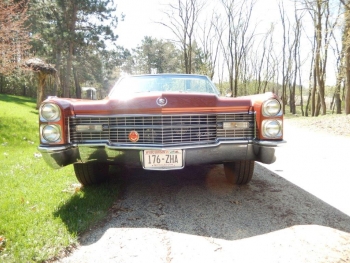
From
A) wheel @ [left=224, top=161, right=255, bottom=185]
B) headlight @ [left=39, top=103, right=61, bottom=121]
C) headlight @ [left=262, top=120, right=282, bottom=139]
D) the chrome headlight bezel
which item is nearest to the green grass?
the chrome headlight bezel

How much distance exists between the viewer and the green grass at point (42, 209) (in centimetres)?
193

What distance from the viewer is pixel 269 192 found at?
3.06 m

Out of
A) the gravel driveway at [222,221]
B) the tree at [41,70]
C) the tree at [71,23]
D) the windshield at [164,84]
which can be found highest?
the tree at [71,23]

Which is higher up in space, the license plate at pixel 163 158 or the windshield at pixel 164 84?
the windshield at pixel 164 84

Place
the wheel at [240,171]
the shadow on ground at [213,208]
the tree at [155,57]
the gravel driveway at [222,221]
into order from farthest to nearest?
the tree at [155,57] → the wheel at [240,171] → the shadow on ground at [213,208] → the gravel driveway at [222,221]

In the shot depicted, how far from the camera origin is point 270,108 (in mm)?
2504

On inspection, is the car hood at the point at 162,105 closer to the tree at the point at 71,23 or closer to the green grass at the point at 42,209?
the green grass at the point at 42,209

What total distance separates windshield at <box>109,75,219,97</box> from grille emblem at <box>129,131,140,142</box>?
1283mm

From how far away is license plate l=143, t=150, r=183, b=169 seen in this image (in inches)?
97.0

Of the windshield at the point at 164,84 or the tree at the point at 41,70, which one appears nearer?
the windshield at the point at 164,84

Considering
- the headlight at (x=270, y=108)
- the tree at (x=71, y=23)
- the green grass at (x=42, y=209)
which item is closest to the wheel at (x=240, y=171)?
the headlight at (x=270, y=108)

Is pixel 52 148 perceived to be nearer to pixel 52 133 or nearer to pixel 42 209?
pixel 52 133

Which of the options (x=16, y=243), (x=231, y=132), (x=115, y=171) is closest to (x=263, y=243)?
(x=231, y=132)

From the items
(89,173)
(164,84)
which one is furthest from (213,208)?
(164,84)
